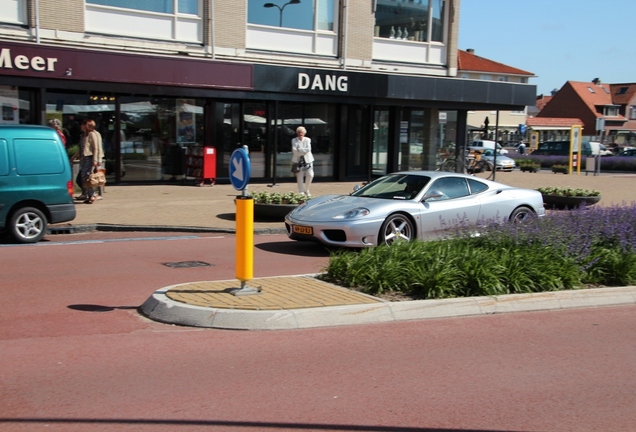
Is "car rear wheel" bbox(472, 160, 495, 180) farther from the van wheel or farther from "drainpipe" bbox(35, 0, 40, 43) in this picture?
the van wheel

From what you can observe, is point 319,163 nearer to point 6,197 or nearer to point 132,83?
point 132,83

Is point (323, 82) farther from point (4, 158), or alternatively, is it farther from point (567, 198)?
point (4, 158)

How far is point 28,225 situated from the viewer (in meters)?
12.2

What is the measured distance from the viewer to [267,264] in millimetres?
10703

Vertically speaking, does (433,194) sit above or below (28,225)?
above

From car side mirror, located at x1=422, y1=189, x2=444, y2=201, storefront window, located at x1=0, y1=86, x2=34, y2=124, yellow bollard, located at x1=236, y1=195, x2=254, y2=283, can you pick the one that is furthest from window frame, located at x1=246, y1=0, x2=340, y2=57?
yellow bollard, located at x1=236, y1=195, x2=254, y2=283

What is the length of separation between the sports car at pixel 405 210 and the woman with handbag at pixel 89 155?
6.90 meters

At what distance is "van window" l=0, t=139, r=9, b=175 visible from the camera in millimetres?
11852

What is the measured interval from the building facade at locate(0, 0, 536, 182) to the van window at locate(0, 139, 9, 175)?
656 cm

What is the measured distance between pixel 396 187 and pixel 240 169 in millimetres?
4974

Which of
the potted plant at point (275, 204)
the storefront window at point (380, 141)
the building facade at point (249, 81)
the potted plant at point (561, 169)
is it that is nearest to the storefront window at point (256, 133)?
the building facade at point (249, 81)

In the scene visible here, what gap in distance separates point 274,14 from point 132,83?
Result: 5.95 metres

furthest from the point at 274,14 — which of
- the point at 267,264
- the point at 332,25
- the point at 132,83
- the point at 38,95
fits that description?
the point at 267,264

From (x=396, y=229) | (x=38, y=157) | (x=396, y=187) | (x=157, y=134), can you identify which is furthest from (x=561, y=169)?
(x=38, y=157)
